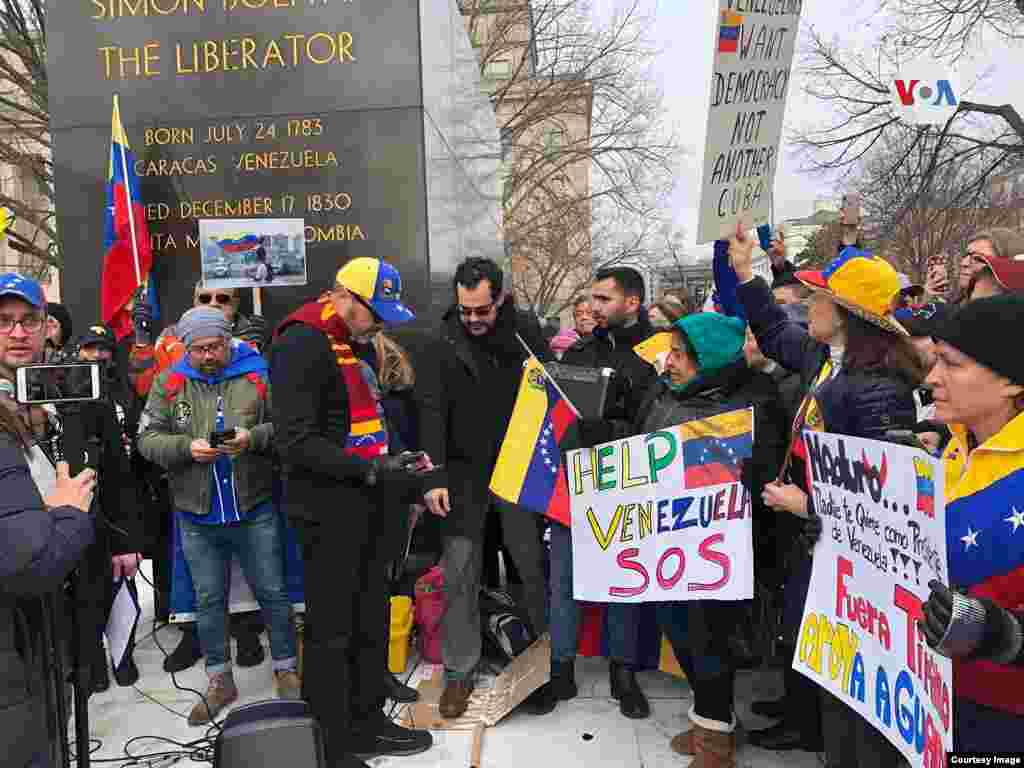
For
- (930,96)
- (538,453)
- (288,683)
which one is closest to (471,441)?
(538,453)

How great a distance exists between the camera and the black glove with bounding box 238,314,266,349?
195 inches

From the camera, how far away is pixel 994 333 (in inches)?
81.5

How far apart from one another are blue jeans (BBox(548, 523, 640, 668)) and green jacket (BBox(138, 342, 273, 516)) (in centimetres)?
152

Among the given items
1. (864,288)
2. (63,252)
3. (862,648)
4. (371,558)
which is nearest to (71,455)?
(371,558)

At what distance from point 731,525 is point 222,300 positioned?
367cm

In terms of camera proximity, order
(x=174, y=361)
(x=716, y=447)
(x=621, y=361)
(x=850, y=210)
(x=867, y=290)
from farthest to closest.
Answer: (x=850, y=210) → (x=174, y=361) → (x=621, y=361) → (x=716, y=447) → (x=867, y=290)

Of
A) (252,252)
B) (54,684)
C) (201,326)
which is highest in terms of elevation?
(252,252)

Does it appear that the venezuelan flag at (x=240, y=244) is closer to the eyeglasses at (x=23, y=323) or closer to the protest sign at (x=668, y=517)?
the eyeglasses at (x=23, y=323)

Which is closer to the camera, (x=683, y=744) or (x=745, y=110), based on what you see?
(x=683, y=744)

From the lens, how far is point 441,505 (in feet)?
12.9

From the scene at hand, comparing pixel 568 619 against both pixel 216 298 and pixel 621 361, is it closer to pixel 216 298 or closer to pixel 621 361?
pixel 621 361

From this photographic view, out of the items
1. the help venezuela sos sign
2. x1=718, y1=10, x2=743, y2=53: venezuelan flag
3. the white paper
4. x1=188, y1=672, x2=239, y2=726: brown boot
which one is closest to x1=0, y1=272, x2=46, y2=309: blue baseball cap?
the white paper

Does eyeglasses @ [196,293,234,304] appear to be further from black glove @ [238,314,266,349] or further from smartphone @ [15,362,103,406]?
smartphone @ [15,362,103,406]

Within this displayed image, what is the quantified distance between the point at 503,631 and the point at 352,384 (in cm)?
186
